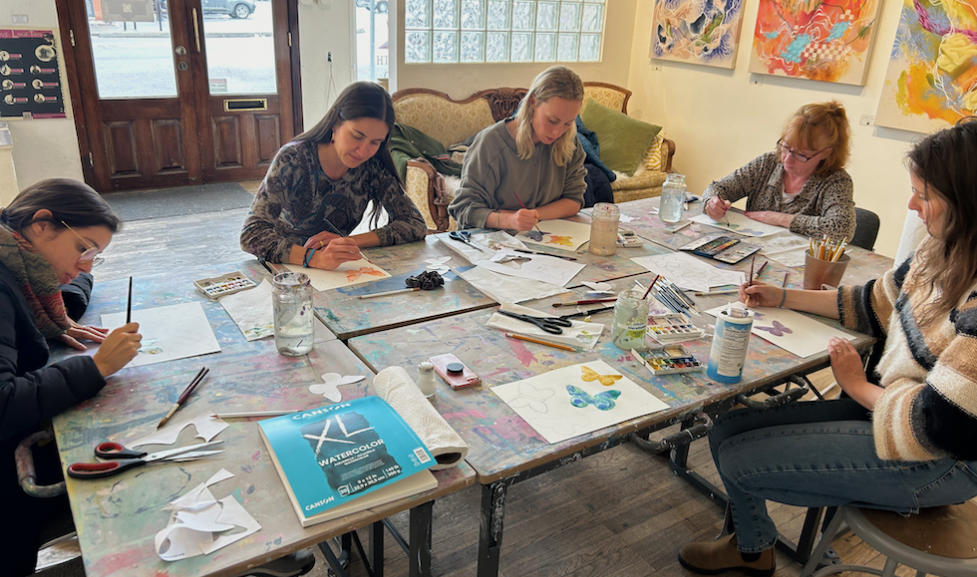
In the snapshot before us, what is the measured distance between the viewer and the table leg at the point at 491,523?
113cm

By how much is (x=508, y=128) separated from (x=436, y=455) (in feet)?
5.82

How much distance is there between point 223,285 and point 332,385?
641mm

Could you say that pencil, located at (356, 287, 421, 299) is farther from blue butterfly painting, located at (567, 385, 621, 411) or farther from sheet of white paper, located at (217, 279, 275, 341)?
blue butterfly painting, located at (567, 385, 621, 411)

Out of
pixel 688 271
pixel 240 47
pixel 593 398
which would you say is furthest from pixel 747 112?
pixel 240 47

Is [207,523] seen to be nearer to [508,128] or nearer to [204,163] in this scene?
[508,128]

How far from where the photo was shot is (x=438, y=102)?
4590mm

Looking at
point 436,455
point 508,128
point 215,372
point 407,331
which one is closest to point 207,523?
point 436,455

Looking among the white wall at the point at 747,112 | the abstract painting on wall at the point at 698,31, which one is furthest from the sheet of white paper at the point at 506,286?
the abstract painting on wall at the point at 698,31

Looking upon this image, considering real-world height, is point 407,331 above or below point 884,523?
above

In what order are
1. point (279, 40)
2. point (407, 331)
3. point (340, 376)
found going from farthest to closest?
point (279, 40) → point (407, 331) → point (340, 376)

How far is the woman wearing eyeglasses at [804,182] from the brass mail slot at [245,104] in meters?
4.30

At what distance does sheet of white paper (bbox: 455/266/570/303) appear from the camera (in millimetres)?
1794

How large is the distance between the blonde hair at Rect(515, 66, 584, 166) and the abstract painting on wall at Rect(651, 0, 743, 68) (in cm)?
252

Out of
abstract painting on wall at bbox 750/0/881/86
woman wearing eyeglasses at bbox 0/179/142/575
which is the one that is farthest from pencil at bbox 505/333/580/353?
abstract painting on wall at bbox 750/0/881/86
